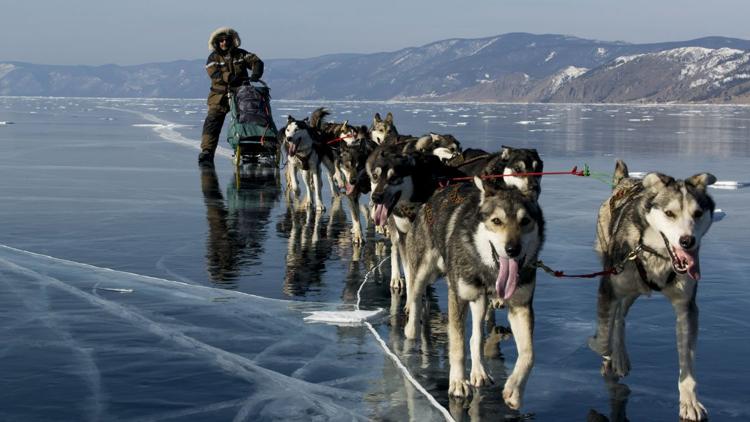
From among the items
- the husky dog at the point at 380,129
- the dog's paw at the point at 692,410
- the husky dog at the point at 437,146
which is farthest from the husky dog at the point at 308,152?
the dog's paw at the point at 692,410

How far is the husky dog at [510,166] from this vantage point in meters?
8.83

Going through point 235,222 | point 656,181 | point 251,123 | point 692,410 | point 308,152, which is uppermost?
point 656,181

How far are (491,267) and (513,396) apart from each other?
70cm

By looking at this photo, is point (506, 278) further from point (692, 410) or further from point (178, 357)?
point (178, 357)

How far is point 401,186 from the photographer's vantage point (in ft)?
Answer: 25.0

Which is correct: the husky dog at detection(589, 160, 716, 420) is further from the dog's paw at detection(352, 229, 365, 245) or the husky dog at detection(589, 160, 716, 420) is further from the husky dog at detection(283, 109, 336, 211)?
the husky dog at detection(283, 109, 336, 211)

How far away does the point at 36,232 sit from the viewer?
36.9 ft

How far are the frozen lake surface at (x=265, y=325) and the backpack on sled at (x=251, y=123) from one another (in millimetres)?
3507

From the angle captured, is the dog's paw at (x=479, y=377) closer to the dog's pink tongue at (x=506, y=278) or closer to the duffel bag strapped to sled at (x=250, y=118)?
the dog's pink tongue at (x=506, y=278)

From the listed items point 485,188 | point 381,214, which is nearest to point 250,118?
point 381,214

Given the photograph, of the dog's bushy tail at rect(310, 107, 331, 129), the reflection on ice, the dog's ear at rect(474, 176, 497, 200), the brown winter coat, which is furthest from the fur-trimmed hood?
the dog's ear at rect(474, 176, 497, 200)

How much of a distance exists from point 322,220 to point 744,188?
24.5ft

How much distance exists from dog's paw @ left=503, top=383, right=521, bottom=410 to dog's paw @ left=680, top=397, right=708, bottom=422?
81 cm

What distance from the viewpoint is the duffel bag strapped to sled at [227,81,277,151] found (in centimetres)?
1762
